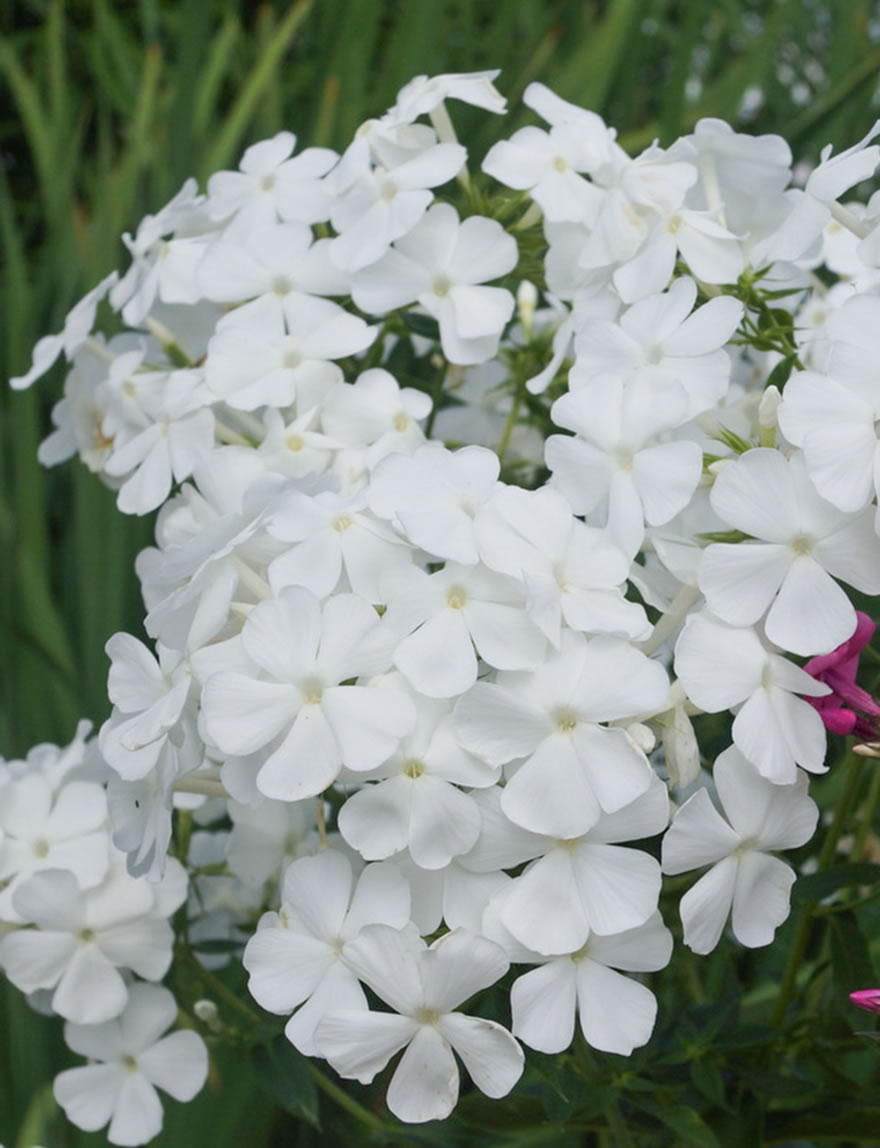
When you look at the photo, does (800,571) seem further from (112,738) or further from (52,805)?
(52,805)

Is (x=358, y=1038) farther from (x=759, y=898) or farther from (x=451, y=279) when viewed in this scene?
(x=451, y=279)

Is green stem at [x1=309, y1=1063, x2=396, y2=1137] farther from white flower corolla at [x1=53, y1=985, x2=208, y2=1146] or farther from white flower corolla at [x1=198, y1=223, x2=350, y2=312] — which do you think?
white flower corolla at [x1=198, y1=223, x2=350, y2=312]

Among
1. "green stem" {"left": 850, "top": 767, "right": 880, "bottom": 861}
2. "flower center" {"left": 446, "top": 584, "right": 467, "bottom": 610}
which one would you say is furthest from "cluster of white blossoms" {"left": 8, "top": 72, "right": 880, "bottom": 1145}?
"green stem" {"left": 850, "top": 767, "right": 880, "bottom": 861}

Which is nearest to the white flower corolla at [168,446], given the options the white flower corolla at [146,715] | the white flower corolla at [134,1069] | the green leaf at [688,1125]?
the white flower corolla at [146,715]

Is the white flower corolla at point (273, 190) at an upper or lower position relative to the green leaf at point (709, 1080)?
upper

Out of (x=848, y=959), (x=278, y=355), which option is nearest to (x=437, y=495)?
(x=278, y=355)

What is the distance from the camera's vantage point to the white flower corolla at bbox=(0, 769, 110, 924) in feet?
1.92

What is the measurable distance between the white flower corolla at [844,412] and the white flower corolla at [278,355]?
0.21 metres

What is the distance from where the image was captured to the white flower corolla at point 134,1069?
23.2 inches

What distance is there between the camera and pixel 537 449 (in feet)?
2.34

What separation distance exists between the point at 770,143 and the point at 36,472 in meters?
0.63

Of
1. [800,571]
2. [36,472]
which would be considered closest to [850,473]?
[800,571]

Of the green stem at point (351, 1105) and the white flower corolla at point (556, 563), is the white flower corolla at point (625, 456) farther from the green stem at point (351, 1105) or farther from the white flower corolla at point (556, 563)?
the green stem at point (351, 1105)

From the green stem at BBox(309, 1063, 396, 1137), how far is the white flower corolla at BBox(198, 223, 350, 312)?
325 mm
